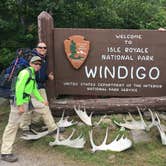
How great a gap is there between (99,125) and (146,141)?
1080 mm

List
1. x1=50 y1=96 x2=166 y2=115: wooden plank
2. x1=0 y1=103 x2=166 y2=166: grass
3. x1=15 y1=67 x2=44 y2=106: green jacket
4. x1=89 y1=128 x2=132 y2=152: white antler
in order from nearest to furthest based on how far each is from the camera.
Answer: x1=15 y1=67 x2=44 y2=106: green jacket, x1=0 y1=103 x2=166 y2=166: grass, x1=89 y1=128 x2=132 y2=152: white antler, x1=50 y1=96 x2=166 y2=115: wooden plank

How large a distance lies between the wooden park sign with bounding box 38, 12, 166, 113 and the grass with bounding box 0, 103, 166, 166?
0.99 metres

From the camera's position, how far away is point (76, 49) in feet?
31.5

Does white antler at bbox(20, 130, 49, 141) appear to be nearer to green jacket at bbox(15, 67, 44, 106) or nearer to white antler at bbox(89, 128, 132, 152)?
white antler at bbox(89, 128, 132, 152)

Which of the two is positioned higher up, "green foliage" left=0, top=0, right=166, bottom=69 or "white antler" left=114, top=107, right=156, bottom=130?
"green foliage" left=0, top=0, right=166, bottom=69

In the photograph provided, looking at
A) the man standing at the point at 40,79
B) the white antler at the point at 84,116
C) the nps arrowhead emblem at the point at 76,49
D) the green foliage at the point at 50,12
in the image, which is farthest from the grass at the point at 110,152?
the green foliage at the point at 50,12

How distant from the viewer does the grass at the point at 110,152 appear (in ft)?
25.4

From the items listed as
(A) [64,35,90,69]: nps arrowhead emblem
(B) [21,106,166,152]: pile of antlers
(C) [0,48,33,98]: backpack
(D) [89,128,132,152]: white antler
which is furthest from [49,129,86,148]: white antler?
(A) [64,35,90,69]: nps arrowhead emblem

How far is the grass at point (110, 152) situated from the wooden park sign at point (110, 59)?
0.99 metres

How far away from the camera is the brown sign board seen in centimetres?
945

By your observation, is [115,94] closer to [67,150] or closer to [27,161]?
[67,150]

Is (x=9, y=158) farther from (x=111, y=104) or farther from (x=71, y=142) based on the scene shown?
(x=111, y=104)

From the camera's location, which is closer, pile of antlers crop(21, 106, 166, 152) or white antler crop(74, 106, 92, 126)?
pile of antlers crop(21, 106, 166, 152)

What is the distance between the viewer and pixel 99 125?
9.12 m
